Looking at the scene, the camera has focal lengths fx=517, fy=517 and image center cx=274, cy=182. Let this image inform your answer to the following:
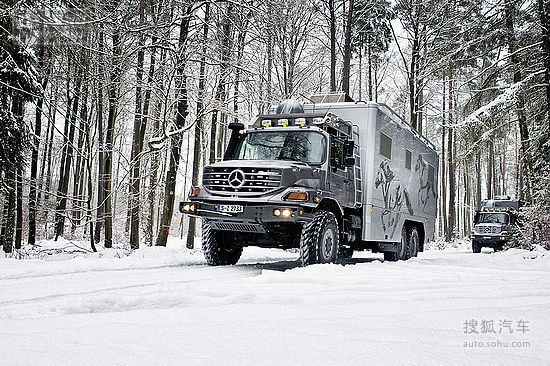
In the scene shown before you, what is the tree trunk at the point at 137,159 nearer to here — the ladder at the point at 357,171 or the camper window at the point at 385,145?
the ladder at the point at 357,171

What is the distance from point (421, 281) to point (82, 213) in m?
10.2

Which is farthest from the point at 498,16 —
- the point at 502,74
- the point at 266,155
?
the point at 266,155

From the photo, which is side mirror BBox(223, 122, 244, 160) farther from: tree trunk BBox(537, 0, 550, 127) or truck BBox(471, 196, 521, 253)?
truck BBox(471, 196, 521, 253)

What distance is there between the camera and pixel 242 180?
9.52 m

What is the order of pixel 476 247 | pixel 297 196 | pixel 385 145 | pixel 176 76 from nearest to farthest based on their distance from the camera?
pixel 297 196, pixel 385 145, pixel 176 76, pixel 476 247

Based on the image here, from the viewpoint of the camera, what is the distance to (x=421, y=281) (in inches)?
277

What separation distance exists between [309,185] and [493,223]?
2094 centimetres

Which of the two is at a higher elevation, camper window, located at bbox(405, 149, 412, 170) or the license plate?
camper window, located at bbox(405, 149, 412, 170)

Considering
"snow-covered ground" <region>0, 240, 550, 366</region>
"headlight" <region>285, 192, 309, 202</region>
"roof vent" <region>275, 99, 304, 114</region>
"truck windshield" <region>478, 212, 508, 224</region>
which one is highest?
"roof vent" <region>275, 99, 304, 114</region>

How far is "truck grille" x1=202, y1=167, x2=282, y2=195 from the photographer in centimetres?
932

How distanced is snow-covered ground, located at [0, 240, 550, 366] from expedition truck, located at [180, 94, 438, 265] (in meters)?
2.24

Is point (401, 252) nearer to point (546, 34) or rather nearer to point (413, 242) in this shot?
point (413, 242)

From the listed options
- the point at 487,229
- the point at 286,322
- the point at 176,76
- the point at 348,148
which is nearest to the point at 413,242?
the point at 348,148

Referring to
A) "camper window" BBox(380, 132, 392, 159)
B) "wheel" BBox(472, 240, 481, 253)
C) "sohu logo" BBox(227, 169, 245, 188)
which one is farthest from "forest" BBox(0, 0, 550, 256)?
"wheel" BBox(472, 240, 481, 253)
